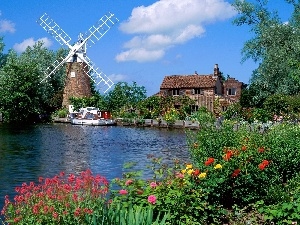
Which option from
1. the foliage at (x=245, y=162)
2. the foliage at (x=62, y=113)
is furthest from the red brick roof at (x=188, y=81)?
the foliage at (x=245, y=162)

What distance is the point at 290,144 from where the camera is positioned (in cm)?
1373

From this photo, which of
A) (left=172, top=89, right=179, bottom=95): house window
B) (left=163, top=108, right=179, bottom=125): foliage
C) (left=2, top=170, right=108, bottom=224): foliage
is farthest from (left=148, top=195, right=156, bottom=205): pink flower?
(left=172, top=89, right=179, bottom=95): house window

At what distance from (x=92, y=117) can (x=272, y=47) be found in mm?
31495

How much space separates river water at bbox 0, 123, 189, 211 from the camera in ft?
74.1

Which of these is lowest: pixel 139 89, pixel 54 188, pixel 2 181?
pixel 2 181

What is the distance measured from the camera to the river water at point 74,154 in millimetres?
22578

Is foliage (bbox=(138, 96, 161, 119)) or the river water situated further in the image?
foliage (bbox=(138, 96, 161, 119))

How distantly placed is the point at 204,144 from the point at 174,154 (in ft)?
56.8

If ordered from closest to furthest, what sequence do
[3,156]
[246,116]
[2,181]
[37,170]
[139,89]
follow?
1. [2,181]
2. [37,170]
3. [3,156]
4. [246,116]
5. [139,89]

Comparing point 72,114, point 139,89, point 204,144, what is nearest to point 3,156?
point 204,144

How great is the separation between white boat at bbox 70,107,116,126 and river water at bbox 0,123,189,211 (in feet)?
51.4

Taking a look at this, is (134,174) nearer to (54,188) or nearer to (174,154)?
(54,188)

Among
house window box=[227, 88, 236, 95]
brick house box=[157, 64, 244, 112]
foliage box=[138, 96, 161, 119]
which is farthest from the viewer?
Answer: house window box=[227, 88, 236, 95]

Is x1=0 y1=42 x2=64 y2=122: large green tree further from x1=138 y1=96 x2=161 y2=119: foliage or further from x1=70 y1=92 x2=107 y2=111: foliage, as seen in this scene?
x1=138 y1=96 x2=161 y2=119: foliage
